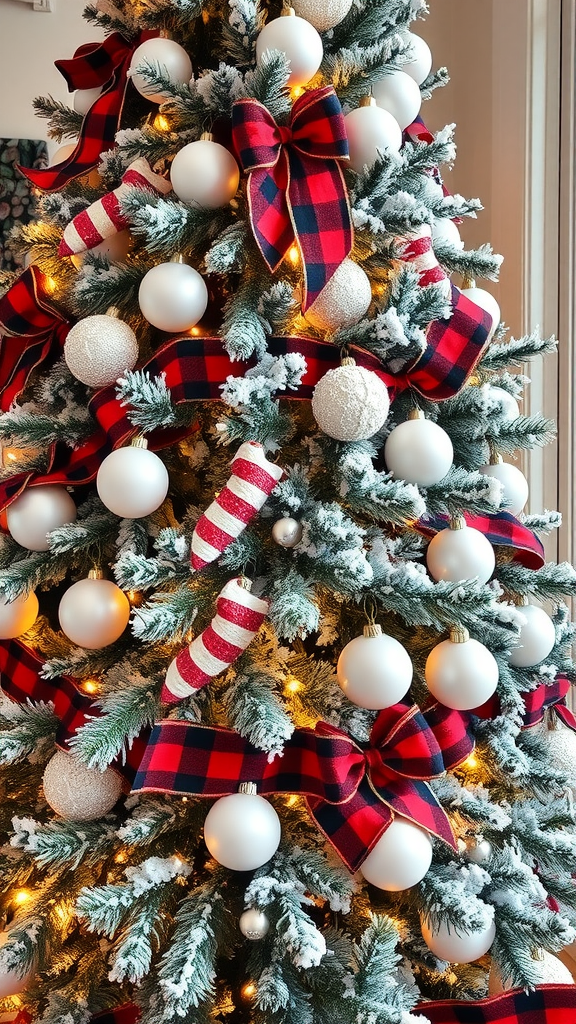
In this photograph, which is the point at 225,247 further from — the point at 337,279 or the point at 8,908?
the point at 8,908

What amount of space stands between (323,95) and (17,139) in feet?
4.16

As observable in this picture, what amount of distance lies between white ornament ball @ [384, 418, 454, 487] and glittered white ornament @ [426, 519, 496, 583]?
0.18 feet

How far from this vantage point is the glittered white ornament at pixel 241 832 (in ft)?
1.92

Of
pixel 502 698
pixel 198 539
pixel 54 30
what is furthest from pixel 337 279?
pixel 54 30

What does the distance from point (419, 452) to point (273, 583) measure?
0.17 m

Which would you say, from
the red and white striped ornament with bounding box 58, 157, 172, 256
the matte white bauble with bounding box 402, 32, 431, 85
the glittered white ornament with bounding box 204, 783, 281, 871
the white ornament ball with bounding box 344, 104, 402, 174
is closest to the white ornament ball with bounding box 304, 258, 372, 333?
the white ornament ball with bounding box 344, 104, 402, 174

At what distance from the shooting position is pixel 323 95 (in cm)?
63

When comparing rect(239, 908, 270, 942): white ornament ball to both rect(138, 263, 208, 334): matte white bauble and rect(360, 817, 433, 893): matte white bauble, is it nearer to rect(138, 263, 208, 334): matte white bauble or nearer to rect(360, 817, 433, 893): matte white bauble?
rect(360, 817, 433, 893): matte white bauble

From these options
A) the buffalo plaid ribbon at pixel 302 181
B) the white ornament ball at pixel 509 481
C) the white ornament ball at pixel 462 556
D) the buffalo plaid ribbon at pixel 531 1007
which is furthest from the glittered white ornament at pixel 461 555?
the buffalo plaid ribbon at pixel 531 1007

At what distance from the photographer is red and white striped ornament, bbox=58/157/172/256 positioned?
2.28 ft

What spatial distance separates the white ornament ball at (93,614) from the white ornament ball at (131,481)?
85mm

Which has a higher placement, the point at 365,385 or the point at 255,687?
the point at 365,385

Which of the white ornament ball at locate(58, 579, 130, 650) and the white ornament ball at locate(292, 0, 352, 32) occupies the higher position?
the white ornament ball at locate(292, 0, 352, 32)

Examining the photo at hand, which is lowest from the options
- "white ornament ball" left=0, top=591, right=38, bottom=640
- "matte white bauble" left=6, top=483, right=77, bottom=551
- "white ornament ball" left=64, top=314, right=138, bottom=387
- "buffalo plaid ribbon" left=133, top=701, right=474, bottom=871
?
"white ornament ball" left=0, top=591, right=38, bottom=640
